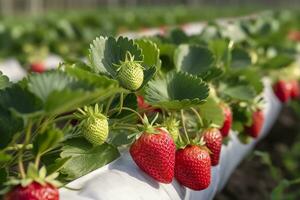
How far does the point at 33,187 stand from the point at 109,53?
61cm

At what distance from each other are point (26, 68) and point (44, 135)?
12.9 ft

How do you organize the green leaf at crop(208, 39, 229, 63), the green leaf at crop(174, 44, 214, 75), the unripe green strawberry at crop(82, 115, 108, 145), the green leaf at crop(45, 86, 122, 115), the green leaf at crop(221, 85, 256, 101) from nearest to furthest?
the green leaf at crop(45, 86, 122, 115), the unripe green strawberry at crop(82, 115, 108, 145), the green leaf at crop(174, 44, 214, 75), the green leaf at crop(221, 85, 256, 101), the green leaf at crop(208, 39, 229, 63)

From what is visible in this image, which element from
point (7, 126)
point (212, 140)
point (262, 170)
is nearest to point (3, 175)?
point (7, 126)

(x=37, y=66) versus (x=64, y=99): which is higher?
(x=64, y=99)

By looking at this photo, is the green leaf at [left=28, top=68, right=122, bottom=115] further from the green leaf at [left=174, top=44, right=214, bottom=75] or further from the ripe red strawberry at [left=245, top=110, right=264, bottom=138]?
the ripe red strawberry at [left=245, top=110, right=264, bottom=138]

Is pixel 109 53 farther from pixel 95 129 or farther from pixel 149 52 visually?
pixel 95 129

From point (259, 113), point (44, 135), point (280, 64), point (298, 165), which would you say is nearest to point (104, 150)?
point (44, 135)

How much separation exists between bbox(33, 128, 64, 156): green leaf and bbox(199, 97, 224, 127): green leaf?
0.85 meters

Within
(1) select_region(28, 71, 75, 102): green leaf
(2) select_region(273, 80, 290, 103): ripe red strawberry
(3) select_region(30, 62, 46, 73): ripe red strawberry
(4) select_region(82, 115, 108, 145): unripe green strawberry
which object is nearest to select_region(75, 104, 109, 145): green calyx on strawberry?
(4) select_region(82, 115, 108, 145): unripe green strawberry

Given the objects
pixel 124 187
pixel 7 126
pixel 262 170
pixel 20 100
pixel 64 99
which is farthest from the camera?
pixel 262 170

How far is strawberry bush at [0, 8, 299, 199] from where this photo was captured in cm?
140

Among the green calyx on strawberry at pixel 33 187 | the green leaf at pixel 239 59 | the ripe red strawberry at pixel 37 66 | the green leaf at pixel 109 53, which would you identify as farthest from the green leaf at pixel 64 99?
the ripe red strawberry at pixel 37 66

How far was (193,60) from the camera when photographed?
2.43 metres

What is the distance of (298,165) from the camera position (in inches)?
178
